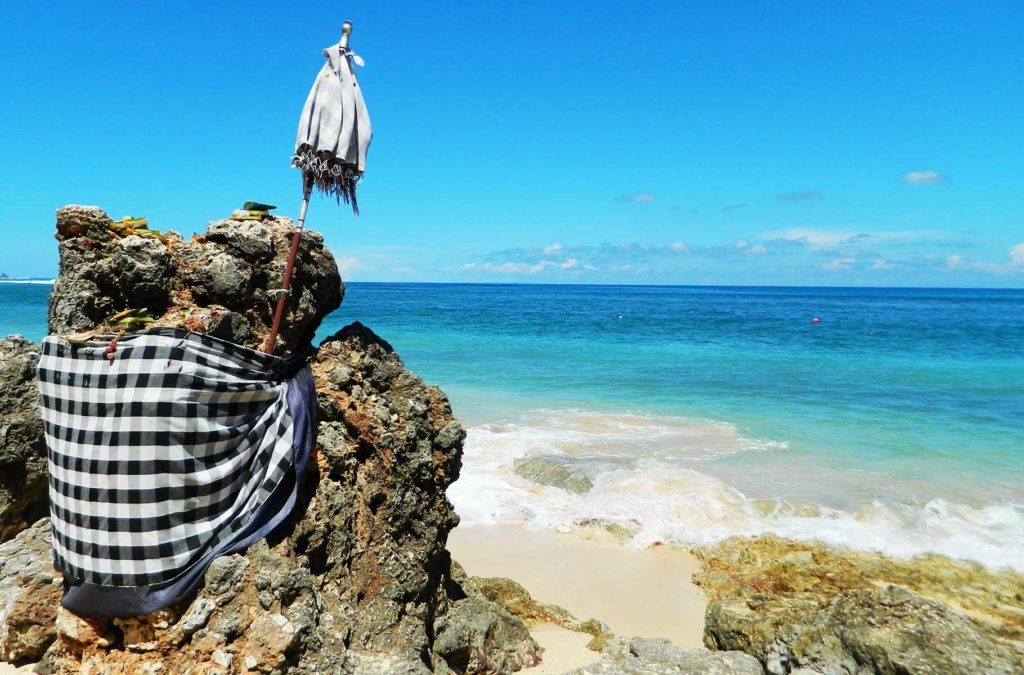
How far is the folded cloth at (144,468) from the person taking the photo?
381 centimetres

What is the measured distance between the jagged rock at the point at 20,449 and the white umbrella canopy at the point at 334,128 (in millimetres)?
3008

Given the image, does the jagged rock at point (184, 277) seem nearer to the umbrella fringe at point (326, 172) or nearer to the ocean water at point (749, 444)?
the umbrella fringe at point (326, 172)

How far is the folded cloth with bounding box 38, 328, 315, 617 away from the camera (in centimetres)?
381

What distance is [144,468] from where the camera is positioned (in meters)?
3.81

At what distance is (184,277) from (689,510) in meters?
8.56

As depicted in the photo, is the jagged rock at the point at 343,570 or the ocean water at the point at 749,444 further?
the ocean water at the point at 749,444

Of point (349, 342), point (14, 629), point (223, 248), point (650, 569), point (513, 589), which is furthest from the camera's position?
point (650, 569)

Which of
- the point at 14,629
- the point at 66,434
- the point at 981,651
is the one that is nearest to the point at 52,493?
the point at 66,434

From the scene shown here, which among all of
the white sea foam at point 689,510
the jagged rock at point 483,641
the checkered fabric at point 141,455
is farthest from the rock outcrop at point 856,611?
the checkered fabric at point 141,455

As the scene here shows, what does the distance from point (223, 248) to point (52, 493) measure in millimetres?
1985

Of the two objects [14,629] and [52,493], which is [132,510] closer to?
[52,493]

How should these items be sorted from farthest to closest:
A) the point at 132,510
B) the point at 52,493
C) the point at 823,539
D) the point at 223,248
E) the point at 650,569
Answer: the point at 823,539 → the point at 650,569 → the point at 223,248 → the point at 52,493 → the point at 132,510

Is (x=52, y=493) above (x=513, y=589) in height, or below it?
above

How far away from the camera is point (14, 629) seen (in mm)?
4391
